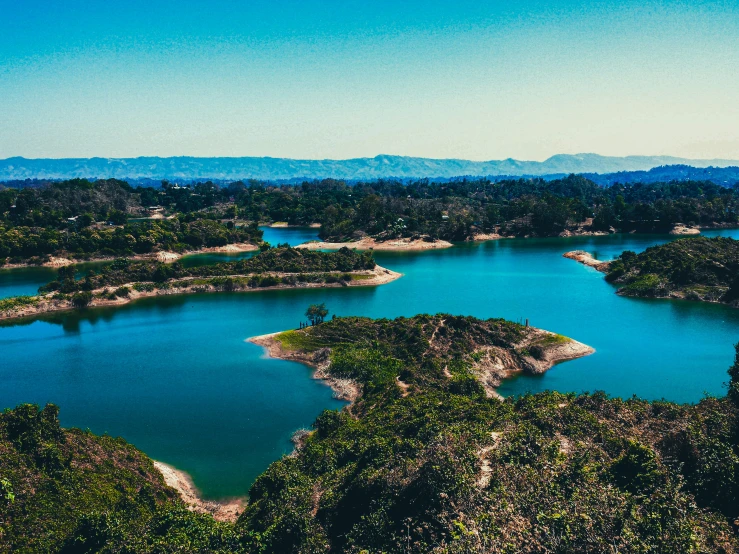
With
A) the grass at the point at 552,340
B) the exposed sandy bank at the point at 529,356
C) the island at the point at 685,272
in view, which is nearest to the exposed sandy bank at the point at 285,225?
the island at the point at 685,272

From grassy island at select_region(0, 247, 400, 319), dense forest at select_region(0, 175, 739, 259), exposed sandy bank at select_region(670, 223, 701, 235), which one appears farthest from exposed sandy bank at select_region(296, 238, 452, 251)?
exposed sandy bank at select_region(670, 223, 701, 235)

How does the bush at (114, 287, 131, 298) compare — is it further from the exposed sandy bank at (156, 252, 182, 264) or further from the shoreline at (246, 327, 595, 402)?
the shoreline at (246, 327, 595, 402)

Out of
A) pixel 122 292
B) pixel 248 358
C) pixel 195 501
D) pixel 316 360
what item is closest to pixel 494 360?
pixel 316 360

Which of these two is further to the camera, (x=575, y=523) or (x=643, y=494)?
(x=643, y=494)

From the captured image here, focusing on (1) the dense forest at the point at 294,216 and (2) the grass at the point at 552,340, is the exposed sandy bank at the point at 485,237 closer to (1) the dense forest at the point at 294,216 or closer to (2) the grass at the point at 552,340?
(1) the dense forest at the point at 294,216

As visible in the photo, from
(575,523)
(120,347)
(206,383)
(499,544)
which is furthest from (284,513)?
(120,347)

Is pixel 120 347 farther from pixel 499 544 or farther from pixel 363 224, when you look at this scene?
pixel 363 224

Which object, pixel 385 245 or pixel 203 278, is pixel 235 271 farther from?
pixel 385 245
